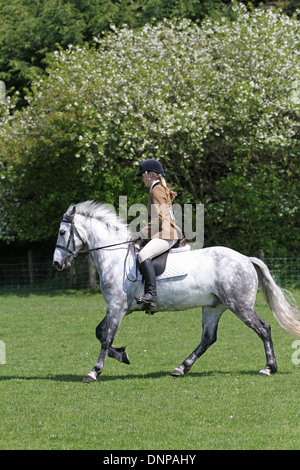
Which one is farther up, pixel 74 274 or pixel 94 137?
pixel 94 137

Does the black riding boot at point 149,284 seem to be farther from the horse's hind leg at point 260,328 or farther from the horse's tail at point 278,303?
the horse's tail at point 278,303

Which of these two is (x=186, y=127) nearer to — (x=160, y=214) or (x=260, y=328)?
(x=160, y=214)

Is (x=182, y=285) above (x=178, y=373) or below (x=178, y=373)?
above

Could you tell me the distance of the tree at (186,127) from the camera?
72.1 ft

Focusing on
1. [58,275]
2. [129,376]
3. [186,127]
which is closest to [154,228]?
[129,376]

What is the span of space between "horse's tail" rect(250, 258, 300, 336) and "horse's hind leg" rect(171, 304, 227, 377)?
2.32 feet

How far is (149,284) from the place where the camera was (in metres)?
9.17

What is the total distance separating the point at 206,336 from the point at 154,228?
1839 millimetres

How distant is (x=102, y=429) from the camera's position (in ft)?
22.1

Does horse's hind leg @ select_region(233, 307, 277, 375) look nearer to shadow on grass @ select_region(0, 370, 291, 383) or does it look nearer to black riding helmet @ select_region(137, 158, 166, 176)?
shadow on grass @ select_region(0, 370, 291, 383)

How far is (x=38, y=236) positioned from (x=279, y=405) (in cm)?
1934

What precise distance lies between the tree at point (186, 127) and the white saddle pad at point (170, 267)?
12309 millimetres
